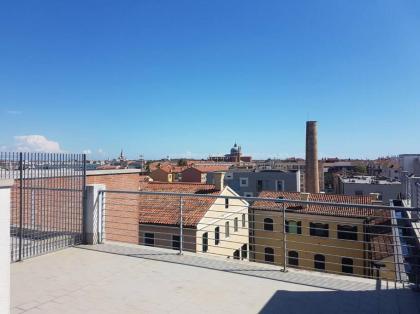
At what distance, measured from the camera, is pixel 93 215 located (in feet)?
25.2

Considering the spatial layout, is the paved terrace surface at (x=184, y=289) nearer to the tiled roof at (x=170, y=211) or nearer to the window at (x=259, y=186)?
the tiled roof at (x=170, y=211)

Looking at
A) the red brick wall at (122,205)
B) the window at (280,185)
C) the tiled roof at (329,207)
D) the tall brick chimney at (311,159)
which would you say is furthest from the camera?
the window at (280,185)

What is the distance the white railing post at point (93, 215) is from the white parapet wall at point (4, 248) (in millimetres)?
4854

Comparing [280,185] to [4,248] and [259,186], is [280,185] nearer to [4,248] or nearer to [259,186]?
[259,186]

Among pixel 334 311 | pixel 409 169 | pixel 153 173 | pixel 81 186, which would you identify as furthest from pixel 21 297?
pixel 153 173

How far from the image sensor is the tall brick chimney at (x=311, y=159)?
49062mm

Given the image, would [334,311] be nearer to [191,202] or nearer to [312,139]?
[191,202]

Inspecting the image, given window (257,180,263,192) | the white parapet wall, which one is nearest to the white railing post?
the white parapet wall

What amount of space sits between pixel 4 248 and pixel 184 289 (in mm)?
2863

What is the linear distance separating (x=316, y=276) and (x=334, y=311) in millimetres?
1380

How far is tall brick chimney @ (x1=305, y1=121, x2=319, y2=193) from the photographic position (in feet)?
161

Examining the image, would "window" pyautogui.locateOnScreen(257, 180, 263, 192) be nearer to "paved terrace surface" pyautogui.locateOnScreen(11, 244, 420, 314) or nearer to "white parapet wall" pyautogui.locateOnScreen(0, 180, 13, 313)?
"paved terrace surface" pyautogui.locateOnScreen(11, 244, 420, 314)

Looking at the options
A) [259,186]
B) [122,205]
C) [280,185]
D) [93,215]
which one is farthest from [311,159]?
[93,215]

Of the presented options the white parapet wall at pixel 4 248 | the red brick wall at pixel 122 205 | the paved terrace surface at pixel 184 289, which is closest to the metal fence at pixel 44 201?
the paved terrace surface at pixel 184 289
